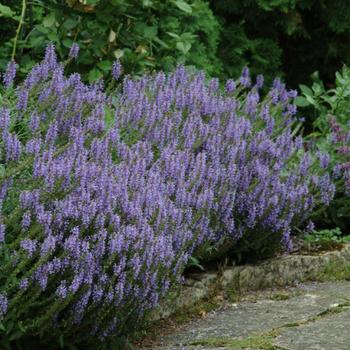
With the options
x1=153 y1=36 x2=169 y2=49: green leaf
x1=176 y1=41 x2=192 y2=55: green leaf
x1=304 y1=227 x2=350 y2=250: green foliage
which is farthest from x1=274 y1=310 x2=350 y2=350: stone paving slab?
x1=153 y1=36 x2=169 y2=49: green leaf

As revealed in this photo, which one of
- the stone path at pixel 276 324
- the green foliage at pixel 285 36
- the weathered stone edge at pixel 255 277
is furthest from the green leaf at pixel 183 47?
the stone path at pixel 276 324

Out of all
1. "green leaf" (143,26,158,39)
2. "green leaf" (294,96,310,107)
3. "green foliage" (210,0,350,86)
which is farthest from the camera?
"green foliage" (210,0,350,86)

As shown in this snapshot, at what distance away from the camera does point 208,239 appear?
451 centimetres

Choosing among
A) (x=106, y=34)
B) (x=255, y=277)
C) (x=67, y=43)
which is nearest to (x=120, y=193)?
(x=255, y=277)

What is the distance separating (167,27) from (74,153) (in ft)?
9.61

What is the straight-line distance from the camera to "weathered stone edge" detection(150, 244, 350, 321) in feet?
15.3

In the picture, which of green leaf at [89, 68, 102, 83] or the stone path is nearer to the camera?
the stone path

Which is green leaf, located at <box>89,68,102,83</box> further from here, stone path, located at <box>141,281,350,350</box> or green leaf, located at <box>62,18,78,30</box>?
stone path, located at <box>141,281,350,350</box>

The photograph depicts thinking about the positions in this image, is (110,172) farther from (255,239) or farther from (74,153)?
(255,239)

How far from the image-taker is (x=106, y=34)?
20.5 ft

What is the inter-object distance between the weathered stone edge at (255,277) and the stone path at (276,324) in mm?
109

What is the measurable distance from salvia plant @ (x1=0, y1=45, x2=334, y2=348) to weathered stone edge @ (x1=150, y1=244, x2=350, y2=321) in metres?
0.17

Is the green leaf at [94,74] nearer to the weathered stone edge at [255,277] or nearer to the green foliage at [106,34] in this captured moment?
the green foliage at [106,34]

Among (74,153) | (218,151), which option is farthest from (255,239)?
(74,153)
